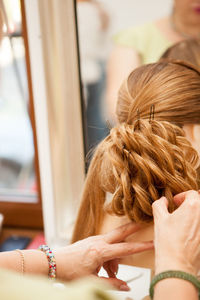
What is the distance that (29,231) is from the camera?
5.63ft

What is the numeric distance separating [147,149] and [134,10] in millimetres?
565

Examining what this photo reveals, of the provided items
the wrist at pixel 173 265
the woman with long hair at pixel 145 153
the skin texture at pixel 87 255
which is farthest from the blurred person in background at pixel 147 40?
the wrist at pixel 173 265

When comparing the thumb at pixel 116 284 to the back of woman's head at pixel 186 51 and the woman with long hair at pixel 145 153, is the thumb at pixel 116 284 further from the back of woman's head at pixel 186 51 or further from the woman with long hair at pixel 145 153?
the back of woman's head at pixel 186 51

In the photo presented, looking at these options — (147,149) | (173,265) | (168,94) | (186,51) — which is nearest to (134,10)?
(186,51)

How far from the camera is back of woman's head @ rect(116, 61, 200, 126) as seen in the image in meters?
0.97

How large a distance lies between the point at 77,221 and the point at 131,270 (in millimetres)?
226

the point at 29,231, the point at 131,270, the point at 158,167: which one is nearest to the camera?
the point at 158,167

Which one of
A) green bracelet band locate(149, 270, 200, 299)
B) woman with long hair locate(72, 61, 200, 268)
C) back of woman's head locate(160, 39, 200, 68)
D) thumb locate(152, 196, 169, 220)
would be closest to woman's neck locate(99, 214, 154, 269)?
woman with long hair locate(72, 61, 200, 268)

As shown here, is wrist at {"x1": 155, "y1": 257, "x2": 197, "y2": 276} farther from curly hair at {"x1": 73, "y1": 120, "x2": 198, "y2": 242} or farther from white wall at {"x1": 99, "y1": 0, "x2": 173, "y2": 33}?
white wall at {"x1": 99, "y1": 0, "x2": 173, "y2": 33}

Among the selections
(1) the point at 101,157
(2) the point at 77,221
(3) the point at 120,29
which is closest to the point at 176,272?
(1) the point at 101,157

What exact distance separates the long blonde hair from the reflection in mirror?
1.72 feet

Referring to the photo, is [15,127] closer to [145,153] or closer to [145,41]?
[145,41]

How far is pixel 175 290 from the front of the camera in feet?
2.09

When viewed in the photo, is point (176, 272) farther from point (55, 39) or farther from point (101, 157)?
point (55, 39)
